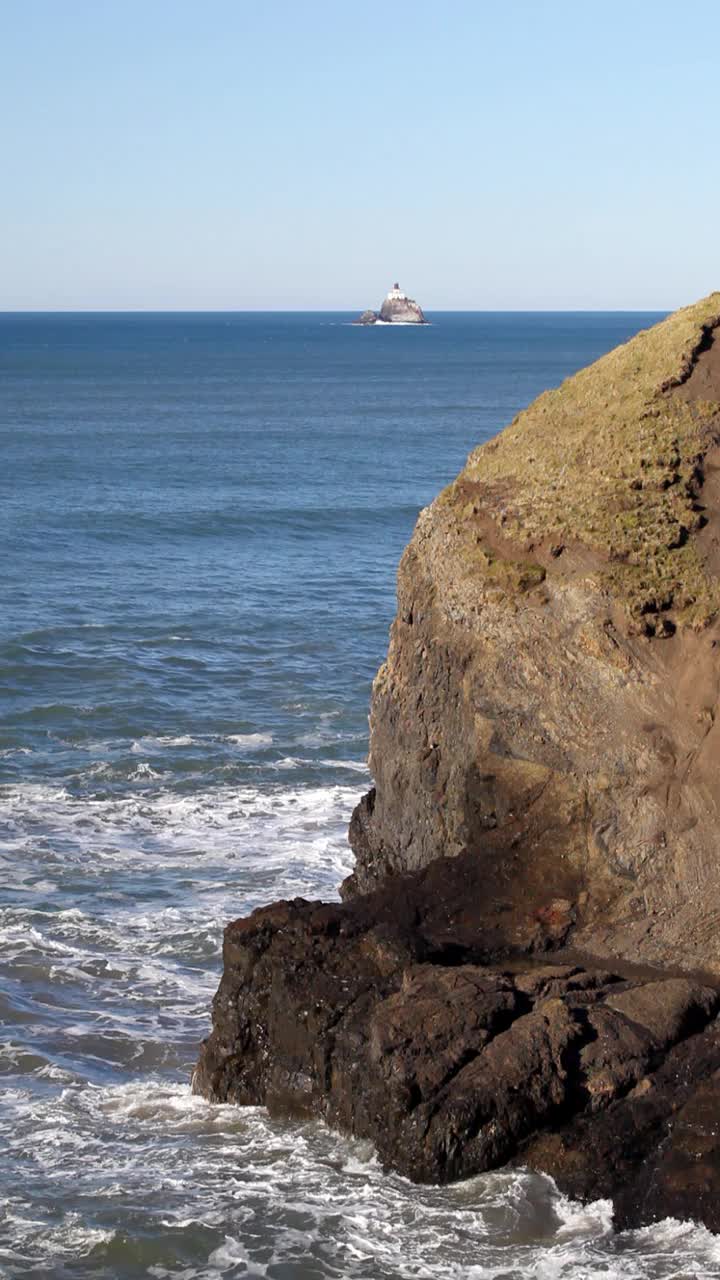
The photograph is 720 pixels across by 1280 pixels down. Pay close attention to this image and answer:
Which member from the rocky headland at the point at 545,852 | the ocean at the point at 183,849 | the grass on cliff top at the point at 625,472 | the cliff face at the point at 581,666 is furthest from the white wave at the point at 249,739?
the grass on cliff top at the point at 625,472

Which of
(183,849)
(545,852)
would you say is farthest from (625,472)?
(183,849)

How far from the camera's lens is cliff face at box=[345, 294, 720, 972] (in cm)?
1539

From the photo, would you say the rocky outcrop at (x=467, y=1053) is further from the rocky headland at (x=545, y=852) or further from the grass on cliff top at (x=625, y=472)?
the grass on cliff top at (x=625, y=472)

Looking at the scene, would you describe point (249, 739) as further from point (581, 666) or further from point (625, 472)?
point (581, 666)

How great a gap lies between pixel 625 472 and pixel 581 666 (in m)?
2.38

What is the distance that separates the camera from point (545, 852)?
629 inches

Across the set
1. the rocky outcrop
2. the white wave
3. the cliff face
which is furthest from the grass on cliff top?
the white wave

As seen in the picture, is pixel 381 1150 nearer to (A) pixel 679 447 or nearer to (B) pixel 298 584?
(A) pixel 679 447

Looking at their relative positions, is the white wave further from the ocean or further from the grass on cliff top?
the grass on cliff top

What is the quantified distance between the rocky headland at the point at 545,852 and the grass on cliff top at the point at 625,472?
0.03m

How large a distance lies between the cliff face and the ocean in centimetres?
333

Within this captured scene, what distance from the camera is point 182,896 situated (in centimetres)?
2141

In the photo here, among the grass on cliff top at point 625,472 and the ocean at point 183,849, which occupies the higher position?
the grass on cliff top at point 625,472

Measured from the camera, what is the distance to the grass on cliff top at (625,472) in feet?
53.2
